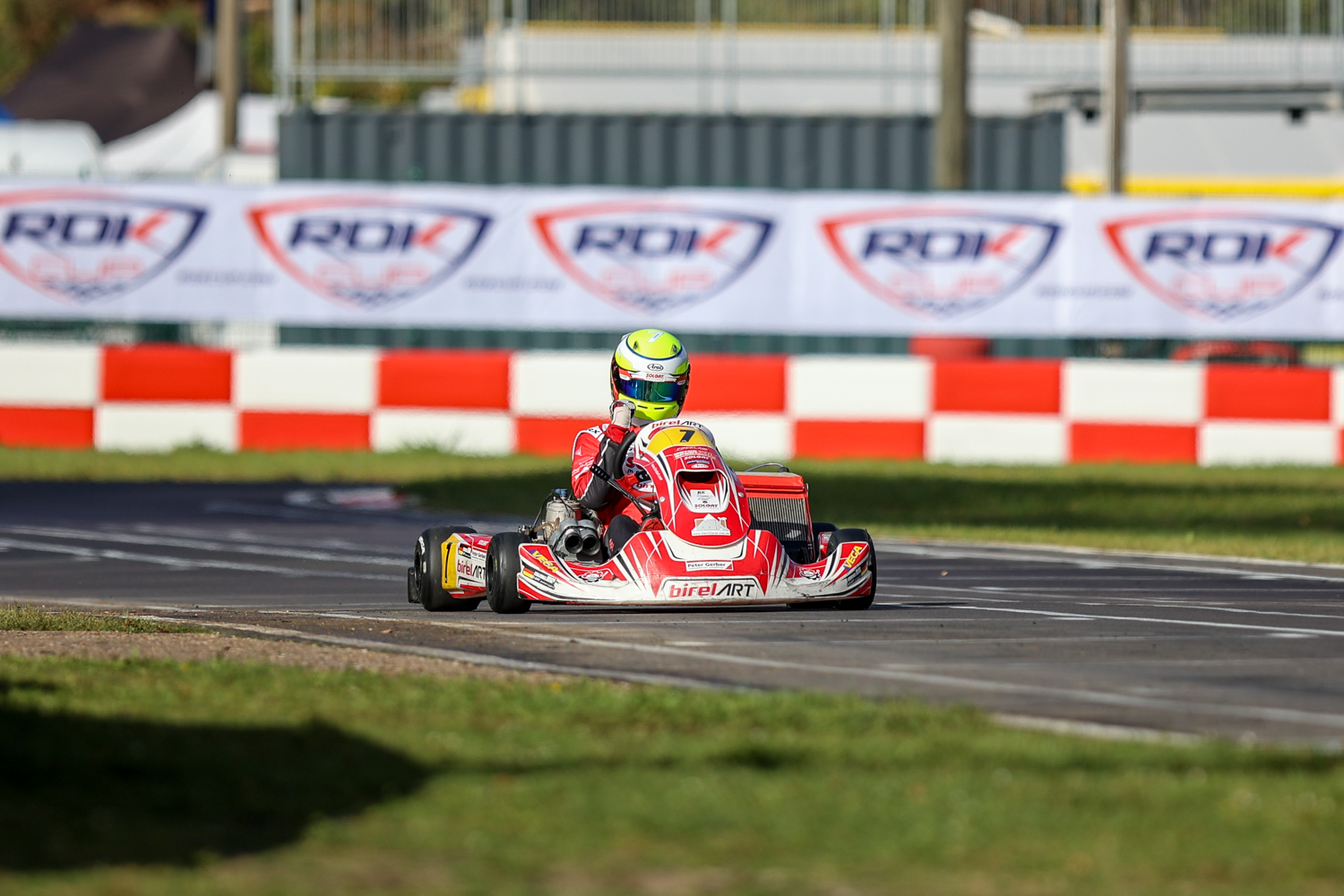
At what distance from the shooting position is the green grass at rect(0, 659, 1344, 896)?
13.8ft

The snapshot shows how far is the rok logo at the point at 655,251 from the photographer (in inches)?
742

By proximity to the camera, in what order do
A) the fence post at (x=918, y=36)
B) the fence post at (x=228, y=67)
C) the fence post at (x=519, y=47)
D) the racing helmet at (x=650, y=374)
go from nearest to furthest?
the racing helmet at (x=650, y=374), the fence post at (x=519, y=47), the fence post at (x=918, y=36), the fence post at (x=228, y=67)

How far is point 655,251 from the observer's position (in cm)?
1891

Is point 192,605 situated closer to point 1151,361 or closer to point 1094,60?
point 1151,361

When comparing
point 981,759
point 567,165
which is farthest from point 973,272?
point 981,759

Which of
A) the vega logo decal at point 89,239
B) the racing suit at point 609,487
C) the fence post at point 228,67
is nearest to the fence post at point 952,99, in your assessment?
the vega logo decal at point 89,239

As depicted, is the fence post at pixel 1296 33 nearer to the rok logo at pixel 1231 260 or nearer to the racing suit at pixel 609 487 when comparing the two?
the rok logo at pixel 1231 260

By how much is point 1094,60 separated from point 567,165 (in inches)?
265

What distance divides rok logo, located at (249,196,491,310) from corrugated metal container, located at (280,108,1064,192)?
3.32 metres

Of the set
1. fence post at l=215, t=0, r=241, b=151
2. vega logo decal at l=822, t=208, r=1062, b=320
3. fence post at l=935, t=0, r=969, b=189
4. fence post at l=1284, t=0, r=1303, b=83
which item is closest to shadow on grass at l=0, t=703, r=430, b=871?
vega logo decal at l=822, t=208, r=1062, b=320

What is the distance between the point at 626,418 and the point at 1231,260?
10501 millimetres

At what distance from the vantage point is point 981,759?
532 cm

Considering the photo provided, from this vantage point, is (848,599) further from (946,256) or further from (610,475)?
(946,256)

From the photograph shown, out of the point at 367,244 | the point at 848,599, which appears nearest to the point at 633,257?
the point at 367,244
